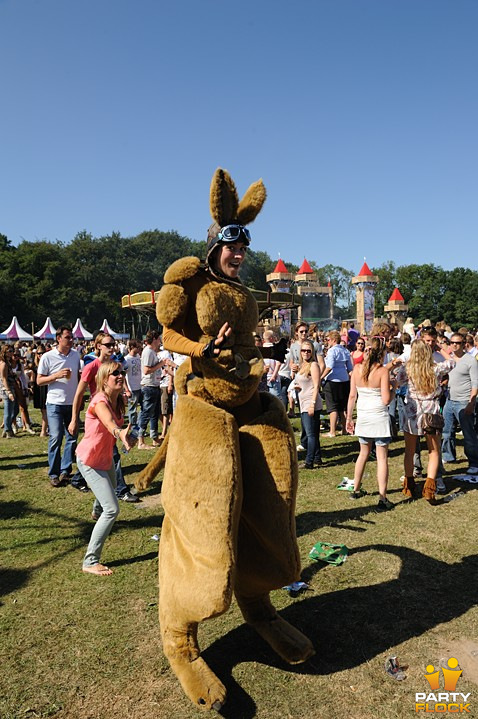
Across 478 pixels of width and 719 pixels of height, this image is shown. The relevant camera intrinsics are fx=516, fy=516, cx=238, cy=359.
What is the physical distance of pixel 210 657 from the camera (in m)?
3.48

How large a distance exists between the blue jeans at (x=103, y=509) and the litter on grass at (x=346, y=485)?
3.47 m

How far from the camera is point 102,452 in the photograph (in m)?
5.09

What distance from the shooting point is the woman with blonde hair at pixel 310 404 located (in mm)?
8445

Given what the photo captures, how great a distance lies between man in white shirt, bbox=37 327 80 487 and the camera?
7789 millimetres

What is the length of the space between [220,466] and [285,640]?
4.47ft

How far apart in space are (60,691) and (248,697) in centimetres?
118

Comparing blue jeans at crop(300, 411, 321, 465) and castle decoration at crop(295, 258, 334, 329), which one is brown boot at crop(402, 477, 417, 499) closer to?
blue jeans at crop(300, 411, 321, 465)

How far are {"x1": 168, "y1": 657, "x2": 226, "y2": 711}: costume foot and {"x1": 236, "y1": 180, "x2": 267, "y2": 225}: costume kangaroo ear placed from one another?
2818mm

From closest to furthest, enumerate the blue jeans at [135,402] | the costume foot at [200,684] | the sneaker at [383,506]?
the costume foot at [200,684] → the sneaker at [383,506] → the blue jeans at [135,402]

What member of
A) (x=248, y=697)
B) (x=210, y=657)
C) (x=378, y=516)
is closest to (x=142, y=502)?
(x=378, y=516)

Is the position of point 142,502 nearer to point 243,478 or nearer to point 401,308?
point 243,478

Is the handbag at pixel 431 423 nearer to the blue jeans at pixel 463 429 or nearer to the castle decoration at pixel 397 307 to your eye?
the blue jeans at pixel 463 429

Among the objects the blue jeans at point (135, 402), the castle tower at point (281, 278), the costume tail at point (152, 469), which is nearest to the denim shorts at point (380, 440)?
the costume tail at point (152, 469)

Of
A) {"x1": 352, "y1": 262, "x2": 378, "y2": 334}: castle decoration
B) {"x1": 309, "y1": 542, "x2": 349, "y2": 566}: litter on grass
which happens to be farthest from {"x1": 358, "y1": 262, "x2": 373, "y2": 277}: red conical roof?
{"x1": 309, "y1": 542, "x2": 349, "y2": 566}: litter on grass
